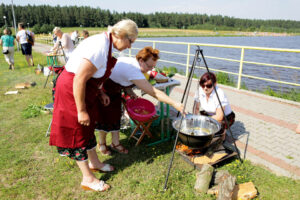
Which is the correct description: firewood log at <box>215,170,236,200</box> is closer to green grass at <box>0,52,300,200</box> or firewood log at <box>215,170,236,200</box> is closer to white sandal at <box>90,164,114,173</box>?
green grass at <box>0,52,300,200</box>

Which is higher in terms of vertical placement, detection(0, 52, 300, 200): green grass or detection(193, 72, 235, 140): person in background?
detection(193, 72, 235, 140): person in background

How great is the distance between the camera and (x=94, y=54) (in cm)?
187

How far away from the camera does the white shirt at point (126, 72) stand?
251 cm

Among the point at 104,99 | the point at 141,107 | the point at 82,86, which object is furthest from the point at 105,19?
the point at 82,86

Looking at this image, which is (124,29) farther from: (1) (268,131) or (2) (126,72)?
(1) (268,131)

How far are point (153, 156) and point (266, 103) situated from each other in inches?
140

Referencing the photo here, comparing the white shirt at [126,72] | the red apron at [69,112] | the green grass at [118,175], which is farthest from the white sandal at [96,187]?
the white shirt at [126,72]

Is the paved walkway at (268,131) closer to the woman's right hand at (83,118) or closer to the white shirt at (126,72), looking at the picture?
the white shirt at (126,72)

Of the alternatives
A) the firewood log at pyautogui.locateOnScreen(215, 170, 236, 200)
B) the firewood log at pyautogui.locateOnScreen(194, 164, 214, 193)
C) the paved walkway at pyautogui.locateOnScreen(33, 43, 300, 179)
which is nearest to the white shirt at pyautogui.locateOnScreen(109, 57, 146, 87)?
the firewood log at pyautogui.locateOnScreen(194, 164, 214, 193)

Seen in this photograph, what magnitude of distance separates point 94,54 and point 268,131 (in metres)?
3.44

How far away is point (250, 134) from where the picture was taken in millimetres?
3785

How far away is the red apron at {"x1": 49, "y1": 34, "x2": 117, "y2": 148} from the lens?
2.09 metres

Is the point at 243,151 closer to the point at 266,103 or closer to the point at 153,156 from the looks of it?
the point at 153,156

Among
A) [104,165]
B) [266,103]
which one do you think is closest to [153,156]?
[104,165]
